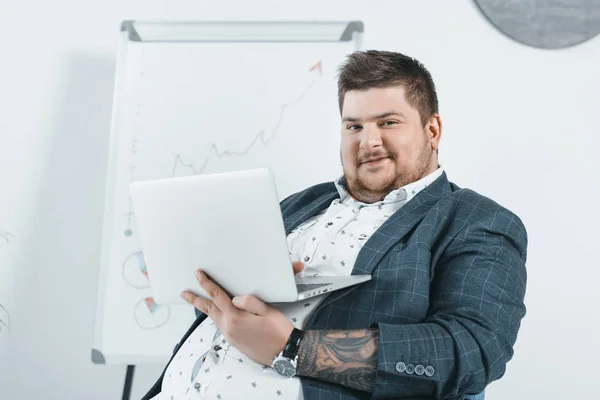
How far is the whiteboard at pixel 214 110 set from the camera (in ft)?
5.52

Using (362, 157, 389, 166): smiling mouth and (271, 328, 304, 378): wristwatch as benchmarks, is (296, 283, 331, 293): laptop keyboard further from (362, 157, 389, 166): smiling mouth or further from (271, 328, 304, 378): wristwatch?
(362, 157, 389, 166): smiling mouth

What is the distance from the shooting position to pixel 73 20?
1.91 meters

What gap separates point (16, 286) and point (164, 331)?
0.56 m

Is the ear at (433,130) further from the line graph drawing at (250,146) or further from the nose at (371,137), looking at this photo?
the line graph drawing at (250,146)

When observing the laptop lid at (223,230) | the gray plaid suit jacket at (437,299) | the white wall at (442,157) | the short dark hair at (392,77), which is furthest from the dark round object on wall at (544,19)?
the laptop lid at (223,230)

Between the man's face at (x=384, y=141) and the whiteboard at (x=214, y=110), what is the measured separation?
462 millimetres

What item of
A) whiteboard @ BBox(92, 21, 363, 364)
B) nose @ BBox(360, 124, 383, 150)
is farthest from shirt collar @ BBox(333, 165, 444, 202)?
whiteboard @ BBox(92, 21, 363, 364)

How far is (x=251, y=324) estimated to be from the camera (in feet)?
2.93

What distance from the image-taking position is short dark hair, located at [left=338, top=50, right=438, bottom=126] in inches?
47.4

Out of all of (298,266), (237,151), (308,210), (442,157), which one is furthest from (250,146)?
(298,266)

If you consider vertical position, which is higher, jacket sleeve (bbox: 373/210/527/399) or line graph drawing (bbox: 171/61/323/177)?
line graph drawing (bbox: 171/61/323/177)

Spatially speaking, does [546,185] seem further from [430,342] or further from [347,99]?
[430,342]

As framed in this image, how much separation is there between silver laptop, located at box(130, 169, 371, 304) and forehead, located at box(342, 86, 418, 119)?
389 millimetres

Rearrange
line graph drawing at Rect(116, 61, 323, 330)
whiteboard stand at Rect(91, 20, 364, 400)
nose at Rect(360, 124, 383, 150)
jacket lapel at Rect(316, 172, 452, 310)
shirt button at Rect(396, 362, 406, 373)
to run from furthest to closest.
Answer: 1. whiteboard stand at Rect(91, 20, 364, 400)
2. line graph drawing at Rect(116, 61, 323, 330)
3. nose at Rect(360, 124, 383, 150)
4. jacket lapel at Rect(316, 172, 452, 310)
5. shirt button at Rect(396, 362, 406, 373)
